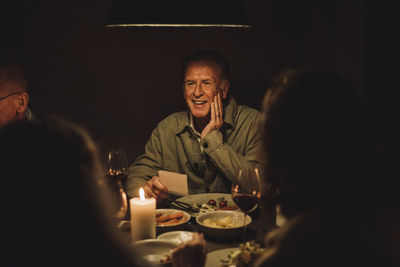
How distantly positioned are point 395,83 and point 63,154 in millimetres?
2016

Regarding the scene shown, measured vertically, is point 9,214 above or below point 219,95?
below

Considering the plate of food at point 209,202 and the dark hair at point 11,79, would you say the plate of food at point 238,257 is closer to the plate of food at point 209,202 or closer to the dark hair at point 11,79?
the plate of food at point 209,202

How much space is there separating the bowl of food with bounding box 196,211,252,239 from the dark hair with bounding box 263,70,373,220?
484mm

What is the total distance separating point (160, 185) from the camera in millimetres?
1862

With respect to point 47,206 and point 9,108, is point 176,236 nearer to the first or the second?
point 47,206

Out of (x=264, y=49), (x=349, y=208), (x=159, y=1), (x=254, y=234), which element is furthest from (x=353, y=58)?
(x=349, y=208)

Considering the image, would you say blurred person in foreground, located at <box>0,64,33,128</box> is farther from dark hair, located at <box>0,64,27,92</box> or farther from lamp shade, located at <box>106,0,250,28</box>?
lamp shade, located at <box>106,0,250,28</box>

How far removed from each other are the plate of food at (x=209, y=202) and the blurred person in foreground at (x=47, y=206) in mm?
1087

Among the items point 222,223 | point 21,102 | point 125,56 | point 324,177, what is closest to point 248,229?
point 222,223

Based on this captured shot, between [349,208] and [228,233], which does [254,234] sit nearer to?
[228,233]

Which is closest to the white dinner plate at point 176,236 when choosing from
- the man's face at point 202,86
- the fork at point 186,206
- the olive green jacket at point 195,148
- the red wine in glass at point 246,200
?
the red wine in glass at point 246,200

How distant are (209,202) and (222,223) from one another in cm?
32

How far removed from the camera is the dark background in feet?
10.4

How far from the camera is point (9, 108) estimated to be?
2.55 metres
